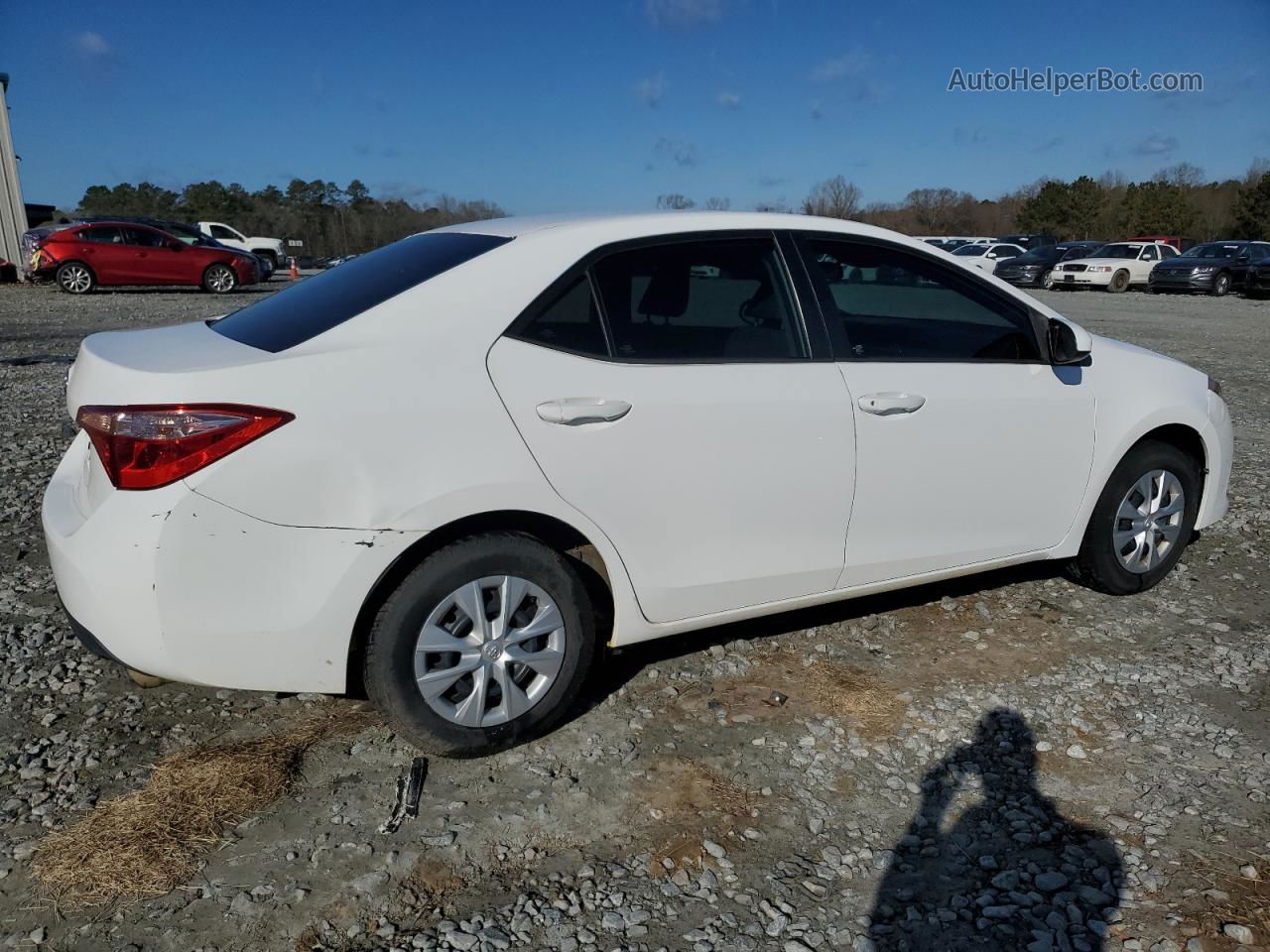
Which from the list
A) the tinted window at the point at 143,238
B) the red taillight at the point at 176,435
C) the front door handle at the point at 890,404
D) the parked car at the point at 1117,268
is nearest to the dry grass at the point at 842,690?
the front door handle at the point at 890,404

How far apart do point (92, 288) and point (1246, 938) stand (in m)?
25.7

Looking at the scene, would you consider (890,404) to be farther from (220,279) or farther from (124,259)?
(220,279)

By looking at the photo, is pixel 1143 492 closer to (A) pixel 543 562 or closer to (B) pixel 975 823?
(B) pixel 975 823

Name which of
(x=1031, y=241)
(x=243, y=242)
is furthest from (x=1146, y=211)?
(x=243, y=242)

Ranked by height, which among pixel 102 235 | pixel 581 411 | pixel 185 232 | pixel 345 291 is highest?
pixel 185 232

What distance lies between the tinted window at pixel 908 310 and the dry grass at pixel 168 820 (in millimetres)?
2215

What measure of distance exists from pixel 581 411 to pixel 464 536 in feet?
1.68

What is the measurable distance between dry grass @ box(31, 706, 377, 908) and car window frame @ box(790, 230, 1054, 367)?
6.97 feet

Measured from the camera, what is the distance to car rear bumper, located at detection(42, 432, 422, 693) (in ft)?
8.50

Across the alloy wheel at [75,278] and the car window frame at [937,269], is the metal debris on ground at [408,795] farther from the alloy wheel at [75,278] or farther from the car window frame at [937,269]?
the alloy wheel at [75,278]

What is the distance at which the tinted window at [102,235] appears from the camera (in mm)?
21625

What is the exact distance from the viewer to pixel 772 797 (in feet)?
9.62

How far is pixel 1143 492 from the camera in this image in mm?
4328

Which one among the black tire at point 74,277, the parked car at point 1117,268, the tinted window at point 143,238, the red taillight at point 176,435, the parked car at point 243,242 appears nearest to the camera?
the red taillight at point 176,435
